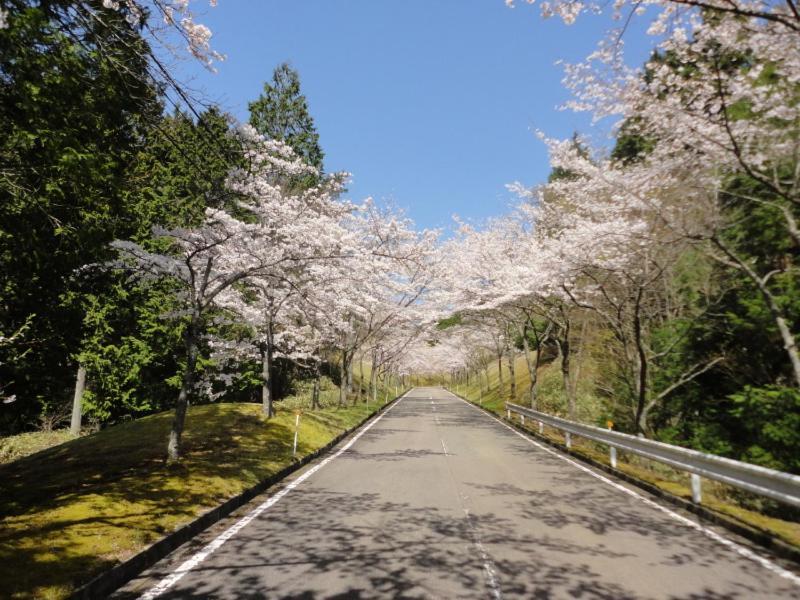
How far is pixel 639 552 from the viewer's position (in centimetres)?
542

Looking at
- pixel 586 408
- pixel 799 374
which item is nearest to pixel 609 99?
pixel 799 374

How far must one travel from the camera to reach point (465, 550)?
5.41 meters

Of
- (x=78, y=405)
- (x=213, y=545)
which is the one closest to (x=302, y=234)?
(x=213, y=545)

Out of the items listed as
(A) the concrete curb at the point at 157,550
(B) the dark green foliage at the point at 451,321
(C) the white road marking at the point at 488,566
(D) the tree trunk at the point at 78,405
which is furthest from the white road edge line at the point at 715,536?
(B) the dark green foliage at the point at 451,321

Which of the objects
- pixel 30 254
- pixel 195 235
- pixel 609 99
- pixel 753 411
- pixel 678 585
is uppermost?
pixel 609 99

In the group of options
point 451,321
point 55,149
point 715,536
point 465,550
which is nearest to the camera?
point 465,550

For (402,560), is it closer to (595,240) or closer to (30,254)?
(30,254)

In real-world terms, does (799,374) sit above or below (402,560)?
above

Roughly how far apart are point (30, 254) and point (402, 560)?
281 inches

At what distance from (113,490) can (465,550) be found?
5.37 metres

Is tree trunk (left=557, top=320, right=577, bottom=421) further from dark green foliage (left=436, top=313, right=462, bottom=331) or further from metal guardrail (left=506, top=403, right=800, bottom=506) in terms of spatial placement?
dark green foliage (left=436, top=313, right=462, bottom=331)

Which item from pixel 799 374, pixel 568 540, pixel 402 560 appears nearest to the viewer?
pixel 402 560

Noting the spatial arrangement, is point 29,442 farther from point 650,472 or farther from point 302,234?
point 650,472

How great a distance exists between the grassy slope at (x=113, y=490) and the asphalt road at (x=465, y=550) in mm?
672
